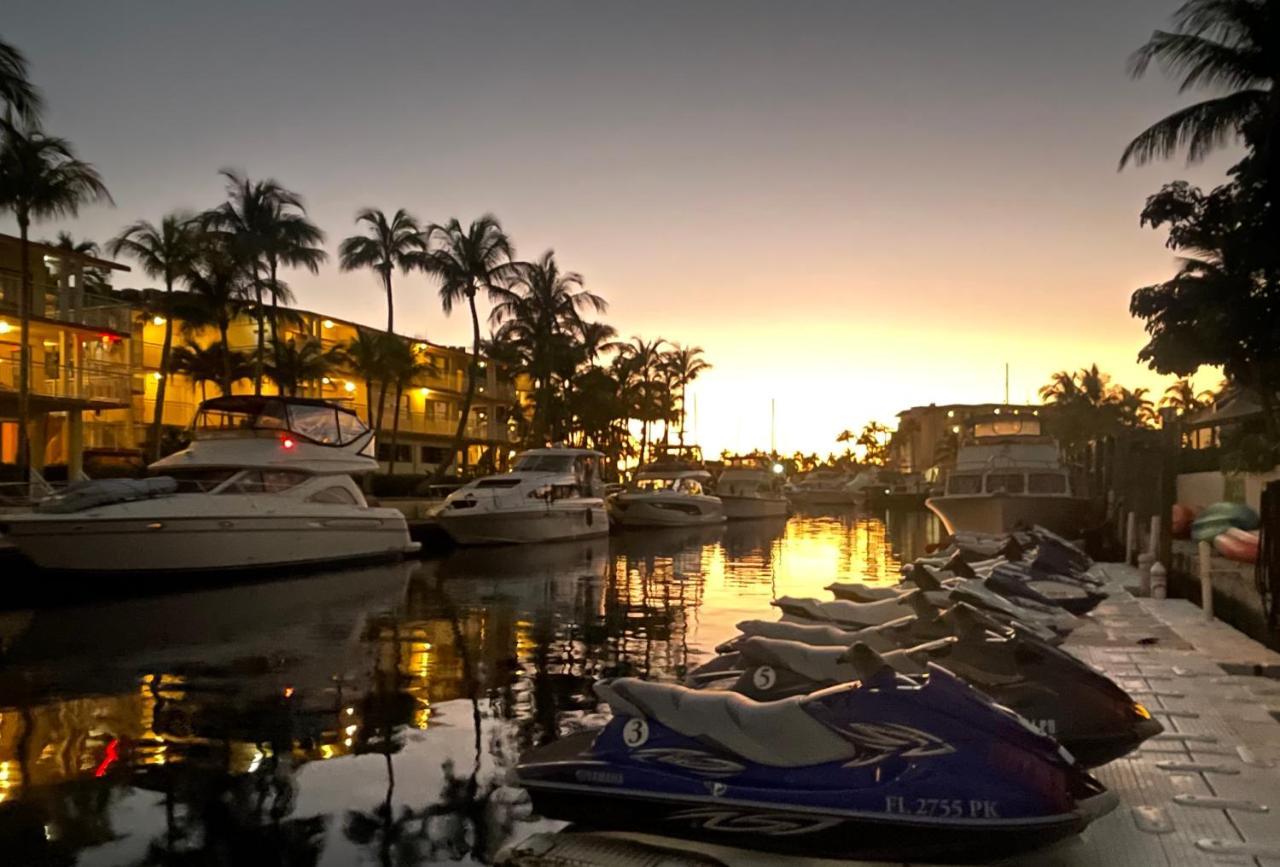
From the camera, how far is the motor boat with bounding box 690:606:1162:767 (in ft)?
19.7

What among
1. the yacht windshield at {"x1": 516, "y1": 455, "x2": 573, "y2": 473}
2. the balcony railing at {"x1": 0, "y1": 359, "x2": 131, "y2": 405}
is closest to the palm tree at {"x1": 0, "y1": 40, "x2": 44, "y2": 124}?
the balcony railing at {"x1": 0, "y1": 359, "x2": 131, "y2": 405}

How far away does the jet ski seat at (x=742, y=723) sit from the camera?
5.00 meters

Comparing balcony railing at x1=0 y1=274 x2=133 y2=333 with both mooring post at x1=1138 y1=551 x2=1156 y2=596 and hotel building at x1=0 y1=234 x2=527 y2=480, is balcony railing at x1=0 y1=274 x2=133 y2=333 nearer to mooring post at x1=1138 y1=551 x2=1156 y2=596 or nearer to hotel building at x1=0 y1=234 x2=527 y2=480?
hotel building at x1=0 y1=234 x2=527 y2=480

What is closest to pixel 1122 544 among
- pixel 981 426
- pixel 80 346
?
pixel 981 426

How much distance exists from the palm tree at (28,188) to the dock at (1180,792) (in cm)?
2761

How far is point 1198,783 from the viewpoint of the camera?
249 inches

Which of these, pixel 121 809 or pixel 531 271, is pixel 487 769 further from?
pixel 531 271

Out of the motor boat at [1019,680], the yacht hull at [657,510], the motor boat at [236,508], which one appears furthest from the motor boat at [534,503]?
the motor boat at [1019,680]

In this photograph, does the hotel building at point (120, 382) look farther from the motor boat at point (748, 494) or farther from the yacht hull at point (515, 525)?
the motor boat at point (748, 494)

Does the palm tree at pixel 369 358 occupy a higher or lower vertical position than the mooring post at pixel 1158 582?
higher

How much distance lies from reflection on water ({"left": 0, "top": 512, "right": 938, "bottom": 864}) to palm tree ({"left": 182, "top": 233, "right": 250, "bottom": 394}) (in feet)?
72.5

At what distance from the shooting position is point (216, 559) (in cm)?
2134

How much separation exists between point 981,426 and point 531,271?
2408 centimetres

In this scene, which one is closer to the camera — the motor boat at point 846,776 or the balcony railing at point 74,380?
the motor boat at point 846,776
